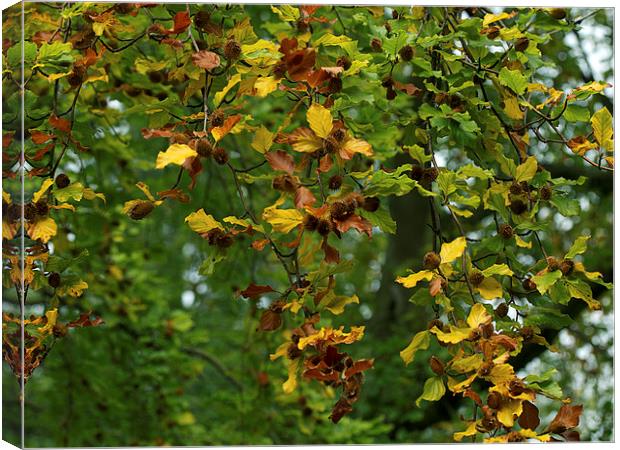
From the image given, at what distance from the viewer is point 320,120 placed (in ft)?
4.58

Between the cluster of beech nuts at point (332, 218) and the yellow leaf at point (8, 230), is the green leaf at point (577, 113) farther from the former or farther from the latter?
the yellow leaf at point (8, 230)

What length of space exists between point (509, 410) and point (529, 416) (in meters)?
0.04

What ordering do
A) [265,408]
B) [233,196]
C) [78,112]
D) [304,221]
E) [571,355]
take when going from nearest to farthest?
[304,221] → [78,112] → [233,196] → [265,408] → [571,355]

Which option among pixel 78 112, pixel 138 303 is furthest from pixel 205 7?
pixel 138 303

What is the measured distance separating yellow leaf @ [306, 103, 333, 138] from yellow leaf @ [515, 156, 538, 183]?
42 centimetres

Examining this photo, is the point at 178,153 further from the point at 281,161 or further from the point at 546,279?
the point at 546,279

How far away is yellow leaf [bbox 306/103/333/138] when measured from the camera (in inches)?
54.8

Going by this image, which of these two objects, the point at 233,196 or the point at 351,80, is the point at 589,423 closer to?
the point at 233,196

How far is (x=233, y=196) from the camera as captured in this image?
9.85ft

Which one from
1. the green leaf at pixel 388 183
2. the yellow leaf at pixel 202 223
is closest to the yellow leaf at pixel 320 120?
the green leaf at pixel 388 183

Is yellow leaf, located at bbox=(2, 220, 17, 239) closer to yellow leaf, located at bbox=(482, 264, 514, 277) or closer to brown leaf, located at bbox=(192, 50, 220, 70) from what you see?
brown leaf, located at bbox=(192, 50, 220, 70)

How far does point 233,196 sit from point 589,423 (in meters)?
1.86

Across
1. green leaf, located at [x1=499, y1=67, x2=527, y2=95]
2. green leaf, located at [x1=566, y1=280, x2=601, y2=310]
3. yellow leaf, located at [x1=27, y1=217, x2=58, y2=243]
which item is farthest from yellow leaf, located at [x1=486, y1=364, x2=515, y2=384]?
yellow leaf, located at [x1=27, y1=217, x2=58, y2=243]

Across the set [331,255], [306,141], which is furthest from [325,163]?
[331,255]
